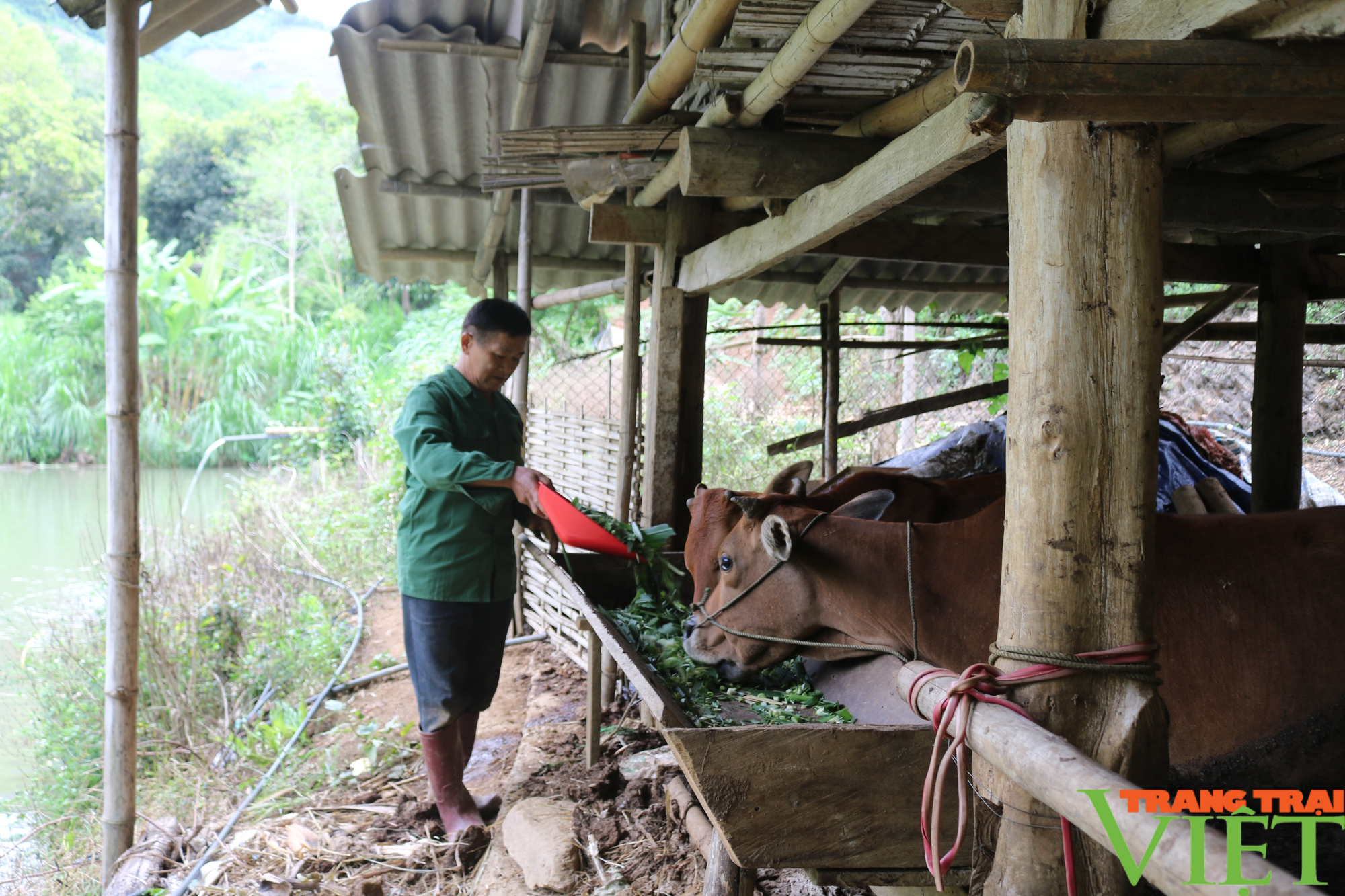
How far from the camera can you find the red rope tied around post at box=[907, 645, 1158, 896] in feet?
5.49

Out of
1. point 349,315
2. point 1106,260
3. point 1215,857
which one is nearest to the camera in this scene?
point 1215,857

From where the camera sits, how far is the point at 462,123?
5.88m

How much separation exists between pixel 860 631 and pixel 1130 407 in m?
1.56

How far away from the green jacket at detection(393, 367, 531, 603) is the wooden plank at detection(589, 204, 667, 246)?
38.5 inches

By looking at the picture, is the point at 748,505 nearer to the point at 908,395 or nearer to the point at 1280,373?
the point at 1280,373

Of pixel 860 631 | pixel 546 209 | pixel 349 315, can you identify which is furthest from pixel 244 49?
pixel 860 631

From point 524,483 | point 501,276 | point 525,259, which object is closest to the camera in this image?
point 524,483

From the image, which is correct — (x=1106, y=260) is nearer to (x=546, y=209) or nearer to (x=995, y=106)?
(x=995, y=106)

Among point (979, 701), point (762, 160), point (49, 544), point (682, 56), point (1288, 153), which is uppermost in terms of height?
point (682, 56)

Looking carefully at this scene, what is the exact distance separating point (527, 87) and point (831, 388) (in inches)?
107

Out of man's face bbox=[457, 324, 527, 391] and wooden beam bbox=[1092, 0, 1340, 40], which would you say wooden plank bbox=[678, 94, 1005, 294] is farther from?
man's face bbox=[457, 324, 527, 391]

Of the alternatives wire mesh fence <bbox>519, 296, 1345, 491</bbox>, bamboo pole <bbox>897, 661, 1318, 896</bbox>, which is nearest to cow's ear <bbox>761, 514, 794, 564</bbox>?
bamboo pole <bbox>897, 661, 1318, 896</bbox>

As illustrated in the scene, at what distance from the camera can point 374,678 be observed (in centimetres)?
699

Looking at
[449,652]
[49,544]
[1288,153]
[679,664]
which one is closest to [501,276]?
[449,652]
